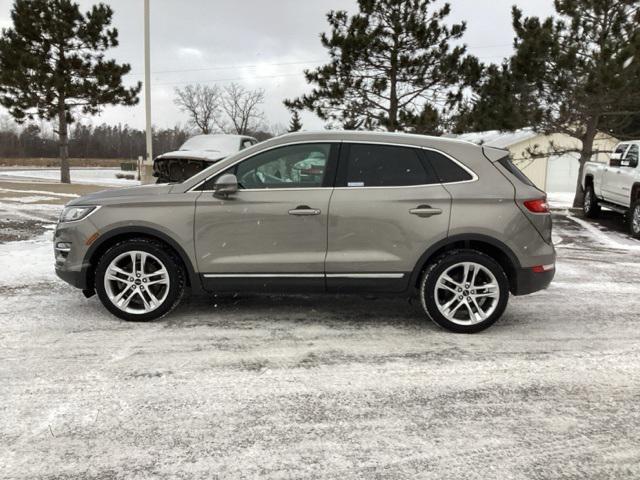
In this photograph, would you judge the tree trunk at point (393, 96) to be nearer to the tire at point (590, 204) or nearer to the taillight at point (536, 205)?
the tire at point (590, 204)

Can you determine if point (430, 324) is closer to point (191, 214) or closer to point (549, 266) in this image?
point (549, 266)

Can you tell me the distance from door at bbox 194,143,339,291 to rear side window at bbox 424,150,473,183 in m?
0.85

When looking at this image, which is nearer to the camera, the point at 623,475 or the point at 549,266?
the point at 623,475

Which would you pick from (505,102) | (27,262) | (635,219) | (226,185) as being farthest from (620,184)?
(27,262)

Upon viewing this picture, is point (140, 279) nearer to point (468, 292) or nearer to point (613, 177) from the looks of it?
point (468, 292)

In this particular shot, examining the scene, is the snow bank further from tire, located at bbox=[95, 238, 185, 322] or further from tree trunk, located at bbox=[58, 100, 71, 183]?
tree trunk, located at bbox=[58, 100, 71, 183]

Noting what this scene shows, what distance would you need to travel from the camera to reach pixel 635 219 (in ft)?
37.0

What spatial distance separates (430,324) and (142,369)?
2606mm

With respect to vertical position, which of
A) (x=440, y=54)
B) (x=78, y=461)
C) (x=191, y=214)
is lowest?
(x=78, y=461)

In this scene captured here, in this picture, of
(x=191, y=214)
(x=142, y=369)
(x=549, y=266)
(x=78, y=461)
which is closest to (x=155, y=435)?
(x=78, y=461)

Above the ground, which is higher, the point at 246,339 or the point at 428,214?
the point at 428,214

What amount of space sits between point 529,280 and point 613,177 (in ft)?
31.5

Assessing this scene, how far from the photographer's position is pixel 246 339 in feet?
14.8

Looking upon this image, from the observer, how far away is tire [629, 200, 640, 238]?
36.7 feet
